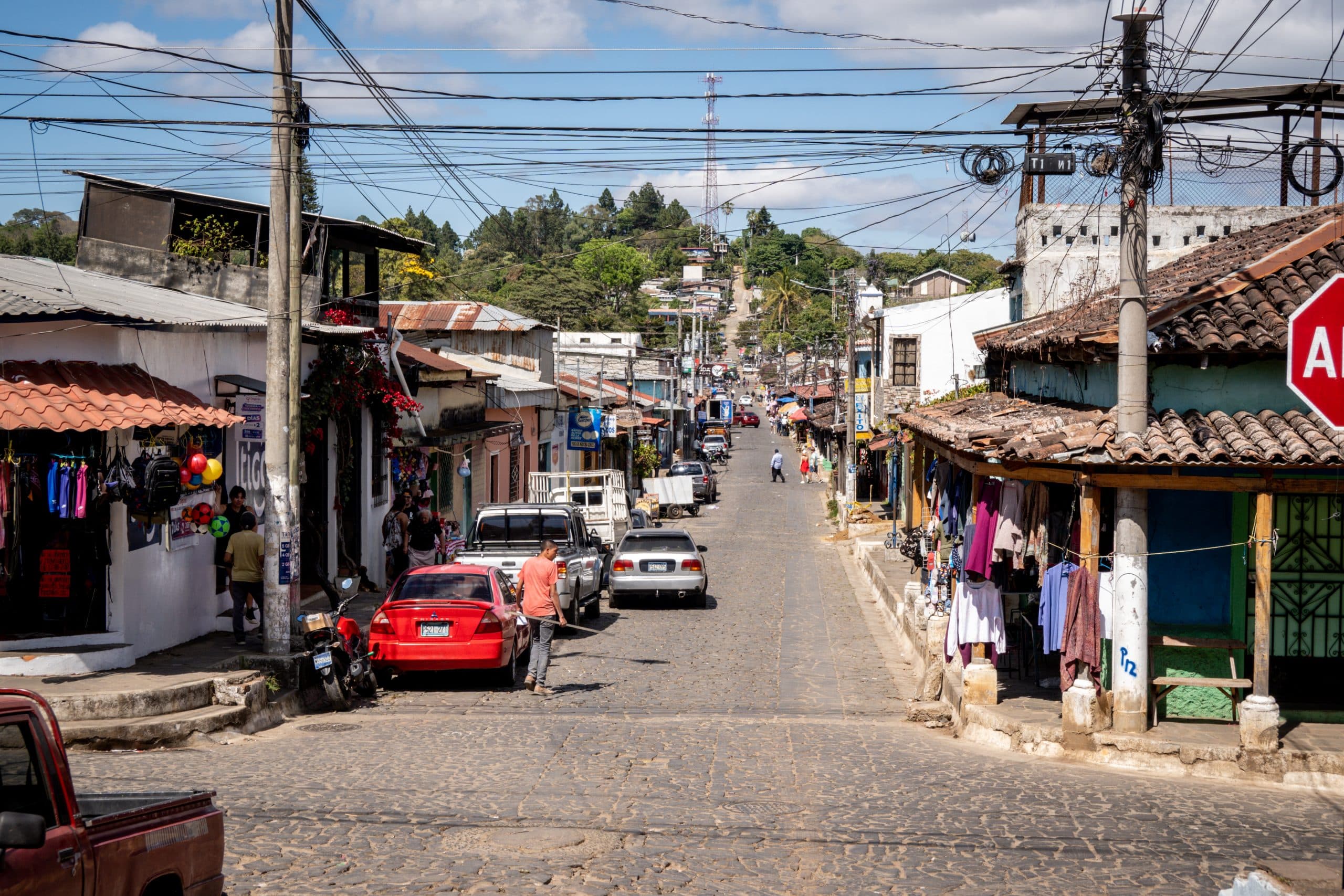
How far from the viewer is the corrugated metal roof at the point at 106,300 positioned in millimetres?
11867

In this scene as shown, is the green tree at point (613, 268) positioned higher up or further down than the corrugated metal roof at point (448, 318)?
higher up

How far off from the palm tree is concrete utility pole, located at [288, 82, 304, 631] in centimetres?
15382

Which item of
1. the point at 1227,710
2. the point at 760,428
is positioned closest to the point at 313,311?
the point at 1227,710

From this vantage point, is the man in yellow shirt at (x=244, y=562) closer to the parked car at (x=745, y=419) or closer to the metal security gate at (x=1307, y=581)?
the metal security gate at (x=1307, y=581)

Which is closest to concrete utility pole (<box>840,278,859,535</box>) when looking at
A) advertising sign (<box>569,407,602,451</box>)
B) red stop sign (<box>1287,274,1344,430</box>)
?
advertising sign (<box>569,407,602,451</box>)

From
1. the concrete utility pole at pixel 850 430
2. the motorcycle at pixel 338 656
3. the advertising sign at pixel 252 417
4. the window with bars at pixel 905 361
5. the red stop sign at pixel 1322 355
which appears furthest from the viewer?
the window with bars at pixel 905 361

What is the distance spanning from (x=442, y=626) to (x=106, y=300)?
5.25m

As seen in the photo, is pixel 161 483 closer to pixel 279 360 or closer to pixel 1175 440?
pixel 279 360

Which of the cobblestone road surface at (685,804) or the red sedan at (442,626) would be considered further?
the red sedan at (442,626)

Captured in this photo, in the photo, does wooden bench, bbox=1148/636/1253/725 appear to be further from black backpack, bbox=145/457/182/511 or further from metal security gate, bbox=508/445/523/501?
metal security gate, bbox=508/445/523/501

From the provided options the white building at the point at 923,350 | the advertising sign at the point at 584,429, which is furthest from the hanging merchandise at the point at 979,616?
the white building at the point at 923,350

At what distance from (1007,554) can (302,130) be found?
9.43m

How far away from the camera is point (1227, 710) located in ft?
40.5

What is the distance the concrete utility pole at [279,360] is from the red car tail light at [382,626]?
1.02 meters
